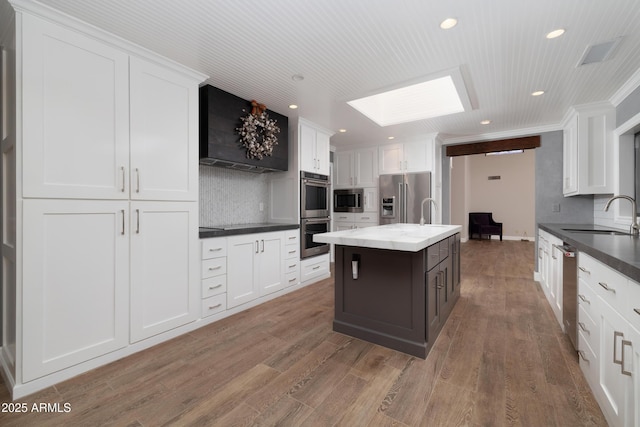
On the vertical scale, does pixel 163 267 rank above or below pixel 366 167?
below

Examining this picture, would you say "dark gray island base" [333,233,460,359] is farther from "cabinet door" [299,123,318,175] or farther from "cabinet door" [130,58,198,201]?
"cabinet door" [299,123,318,175]

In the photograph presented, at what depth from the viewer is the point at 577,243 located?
1.94 meters

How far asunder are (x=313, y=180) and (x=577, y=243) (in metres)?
3.06

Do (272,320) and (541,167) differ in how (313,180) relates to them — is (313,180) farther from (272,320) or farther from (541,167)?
(541,167)

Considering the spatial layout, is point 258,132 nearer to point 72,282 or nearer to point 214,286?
point 214,286

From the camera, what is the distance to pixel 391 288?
2258mm

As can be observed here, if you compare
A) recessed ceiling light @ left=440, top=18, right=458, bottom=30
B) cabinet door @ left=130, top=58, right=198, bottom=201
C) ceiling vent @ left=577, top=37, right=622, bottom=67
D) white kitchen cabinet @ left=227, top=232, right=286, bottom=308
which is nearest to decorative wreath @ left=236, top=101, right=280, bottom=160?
cabinet door @ left=130, top=58, right=198, bottom=201

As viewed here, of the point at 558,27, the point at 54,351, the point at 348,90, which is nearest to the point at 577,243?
the point at 558,27

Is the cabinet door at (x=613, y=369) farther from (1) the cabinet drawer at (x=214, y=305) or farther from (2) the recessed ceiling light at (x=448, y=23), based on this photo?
(1) the cabinet drawer at (x=214, y=305)

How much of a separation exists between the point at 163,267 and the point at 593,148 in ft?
15.6

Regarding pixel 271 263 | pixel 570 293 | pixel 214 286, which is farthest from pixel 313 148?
pixel 570 293

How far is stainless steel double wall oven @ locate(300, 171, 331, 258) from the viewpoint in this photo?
4.07 metres

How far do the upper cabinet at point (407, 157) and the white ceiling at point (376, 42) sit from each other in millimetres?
1608

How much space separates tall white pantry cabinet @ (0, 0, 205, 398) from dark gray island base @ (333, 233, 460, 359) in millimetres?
1474
